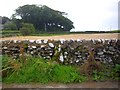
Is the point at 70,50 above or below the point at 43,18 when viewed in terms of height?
below

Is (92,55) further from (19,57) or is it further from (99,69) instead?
(19,57)

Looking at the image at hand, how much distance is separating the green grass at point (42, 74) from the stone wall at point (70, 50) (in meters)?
0.50

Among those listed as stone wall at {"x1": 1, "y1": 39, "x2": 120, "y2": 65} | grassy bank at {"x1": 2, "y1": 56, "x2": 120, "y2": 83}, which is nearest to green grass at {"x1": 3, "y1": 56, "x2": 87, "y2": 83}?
grassy bank at {"x1": 2, "y1": 56, "x2": 120, "y2": 83}

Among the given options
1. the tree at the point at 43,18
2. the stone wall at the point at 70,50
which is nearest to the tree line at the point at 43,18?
the tree at the point at 43,18

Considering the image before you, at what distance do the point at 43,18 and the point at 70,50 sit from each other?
85.8ft

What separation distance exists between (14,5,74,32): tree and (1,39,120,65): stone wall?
2246cm

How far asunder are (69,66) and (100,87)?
1.43 m

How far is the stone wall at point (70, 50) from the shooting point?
25.3 ft

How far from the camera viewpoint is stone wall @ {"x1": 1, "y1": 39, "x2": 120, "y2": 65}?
7719 millimetres

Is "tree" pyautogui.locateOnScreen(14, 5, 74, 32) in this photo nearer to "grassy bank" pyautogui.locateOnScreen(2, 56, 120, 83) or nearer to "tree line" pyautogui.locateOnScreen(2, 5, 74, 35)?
"tree line" pyautogui.locateOnScreen(2, 5, 74, 35)

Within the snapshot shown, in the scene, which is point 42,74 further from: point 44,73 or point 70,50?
point 70,50

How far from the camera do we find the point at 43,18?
33.6 m

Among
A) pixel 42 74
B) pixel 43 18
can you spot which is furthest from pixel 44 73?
pixel 43 18

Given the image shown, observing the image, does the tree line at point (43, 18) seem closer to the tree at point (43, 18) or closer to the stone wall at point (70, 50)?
the tree at point (43, 18)
